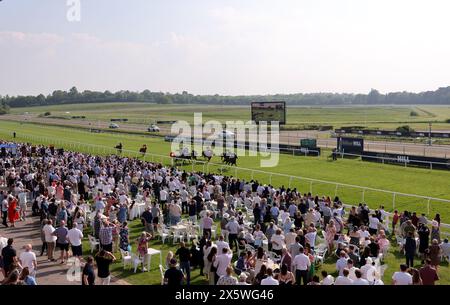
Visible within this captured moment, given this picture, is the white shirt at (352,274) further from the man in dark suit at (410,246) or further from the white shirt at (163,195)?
the white shirt at (163,195)

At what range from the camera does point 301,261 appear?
1002 centimetres

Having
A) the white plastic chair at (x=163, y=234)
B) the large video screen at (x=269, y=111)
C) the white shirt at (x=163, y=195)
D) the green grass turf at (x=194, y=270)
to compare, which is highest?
the large video screen at (x=269, y=111)

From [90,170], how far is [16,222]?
661cm

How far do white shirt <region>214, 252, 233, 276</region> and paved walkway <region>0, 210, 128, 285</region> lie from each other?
2590 millimetres

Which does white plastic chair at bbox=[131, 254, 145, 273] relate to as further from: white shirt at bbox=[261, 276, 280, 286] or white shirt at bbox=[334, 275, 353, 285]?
white shirt at bbox=[334, 275, 353, 285]

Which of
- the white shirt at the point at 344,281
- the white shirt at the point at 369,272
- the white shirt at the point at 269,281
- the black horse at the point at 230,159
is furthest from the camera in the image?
the black horse at the point at 230,159

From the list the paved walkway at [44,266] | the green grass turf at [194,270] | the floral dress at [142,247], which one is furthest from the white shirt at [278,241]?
the paved walkway at [44,266]

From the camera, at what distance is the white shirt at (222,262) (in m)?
9.80

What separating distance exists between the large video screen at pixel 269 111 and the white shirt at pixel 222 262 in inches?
989

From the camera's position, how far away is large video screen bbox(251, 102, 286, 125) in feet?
113

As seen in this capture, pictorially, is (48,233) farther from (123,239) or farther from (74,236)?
(123,239)
